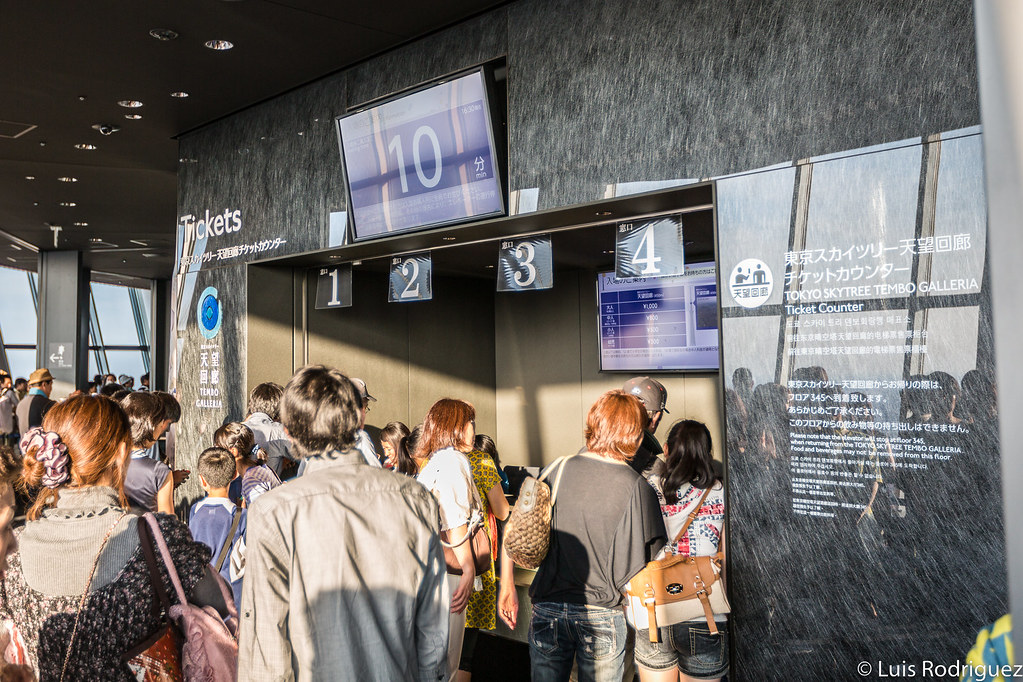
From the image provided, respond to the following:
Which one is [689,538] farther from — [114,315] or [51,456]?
[114,315]

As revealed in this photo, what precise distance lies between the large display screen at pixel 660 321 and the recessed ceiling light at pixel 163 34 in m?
3.12

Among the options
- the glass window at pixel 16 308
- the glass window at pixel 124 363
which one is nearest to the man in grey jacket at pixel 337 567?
the glass window at pixel 16 308

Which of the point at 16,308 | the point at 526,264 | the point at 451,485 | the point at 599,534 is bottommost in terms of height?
the point at 599,534

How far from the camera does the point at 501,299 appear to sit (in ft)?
23.2

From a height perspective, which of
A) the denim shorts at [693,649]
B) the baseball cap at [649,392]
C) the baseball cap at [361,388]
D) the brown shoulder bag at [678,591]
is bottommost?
the denim shorts at [693,649]

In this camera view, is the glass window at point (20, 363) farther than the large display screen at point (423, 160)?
Yes

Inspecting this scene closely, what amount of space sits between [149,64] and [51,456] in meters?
3.50

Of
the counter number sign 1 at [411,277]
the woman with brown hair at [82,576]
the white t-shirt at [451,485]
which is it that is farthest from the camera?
the counter number sign 1 at [411,277]

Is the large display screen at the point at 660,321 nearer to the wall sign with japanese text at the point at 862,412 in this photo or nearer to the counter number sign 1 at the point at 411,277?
the counter number sign 1 at the point at 411,277

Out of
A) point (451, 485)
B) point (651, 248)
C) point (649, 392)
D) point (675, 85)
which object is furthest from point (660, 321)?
point (451, 485)

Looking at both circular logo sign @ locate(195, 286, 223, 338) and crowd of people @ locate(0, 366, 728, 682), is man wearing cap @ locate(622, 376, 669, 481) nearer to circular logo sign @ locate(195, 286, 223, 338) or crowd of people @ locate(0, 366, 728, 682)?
crowd of people @ locate(0, 366, 728, 682)

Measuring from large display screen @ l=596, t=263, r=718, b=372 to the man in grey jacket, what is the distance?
3.78m

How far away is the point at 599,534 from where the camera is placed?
8.43 feet

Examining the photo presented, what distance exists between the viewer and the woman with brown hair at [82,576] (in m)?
1.66
